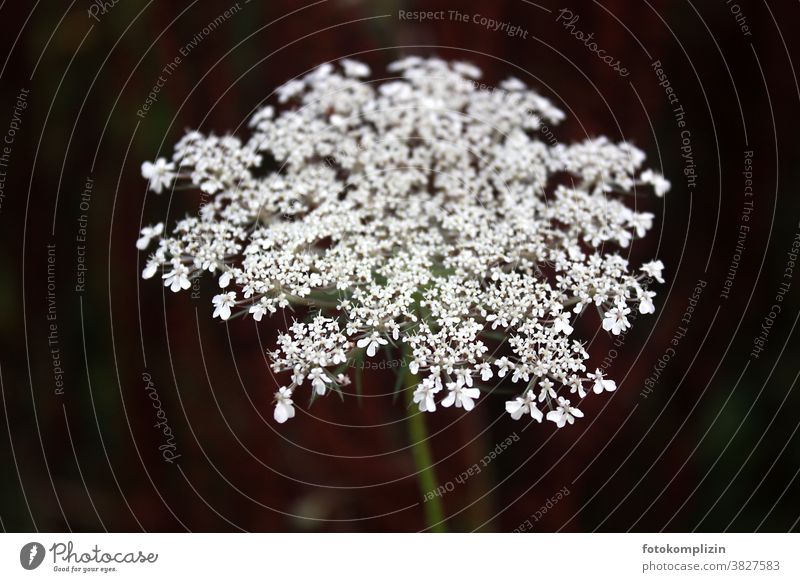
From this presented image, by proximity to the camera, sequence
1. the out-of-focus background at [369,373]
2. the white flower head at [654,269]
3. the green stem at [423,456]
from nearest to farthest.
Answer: the white flower head at [654,269]
the green stem at [423,456]
the out-of-focus background at [369,373]

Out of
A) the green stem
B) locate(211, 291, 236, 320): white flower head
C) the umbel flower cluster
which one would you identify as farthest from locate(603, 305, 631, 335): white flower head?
locate(211, 291, 236, 320): white flower head

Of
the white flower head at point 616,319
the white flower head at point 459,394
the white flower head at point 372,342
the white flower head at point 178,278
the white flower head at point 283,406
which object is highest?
the white flower head at point 178,278

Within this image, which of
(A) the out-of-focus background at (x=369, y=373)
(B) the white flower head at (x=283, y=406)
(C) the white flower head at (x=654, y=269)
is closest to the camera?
(B) the white flower head at (x=283, y=406)

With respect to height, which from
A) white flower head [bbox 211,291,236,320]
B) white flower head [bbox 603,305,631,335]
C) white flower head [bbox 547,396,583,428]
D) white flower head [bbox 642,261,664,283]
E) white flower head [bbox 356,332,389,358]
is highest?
white flower head [bbox 211,291,236,320]

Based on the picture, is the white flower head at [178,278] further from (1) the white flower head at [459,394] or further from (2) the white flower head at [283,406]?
(1) the white flower head at [459,394]

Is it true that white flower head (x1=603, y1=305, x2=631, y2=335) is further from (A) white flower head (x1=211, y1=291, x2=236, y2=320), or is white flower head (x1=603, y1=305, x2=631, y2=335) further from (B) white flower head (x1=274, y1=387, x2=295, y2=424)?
(A) white flower head (x1=211, y1=291, x2=236, y2=320)

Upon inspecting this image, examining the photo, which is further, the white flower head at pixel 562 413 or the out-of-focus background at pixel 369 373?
the out-of-focus background at pixel 369 373
